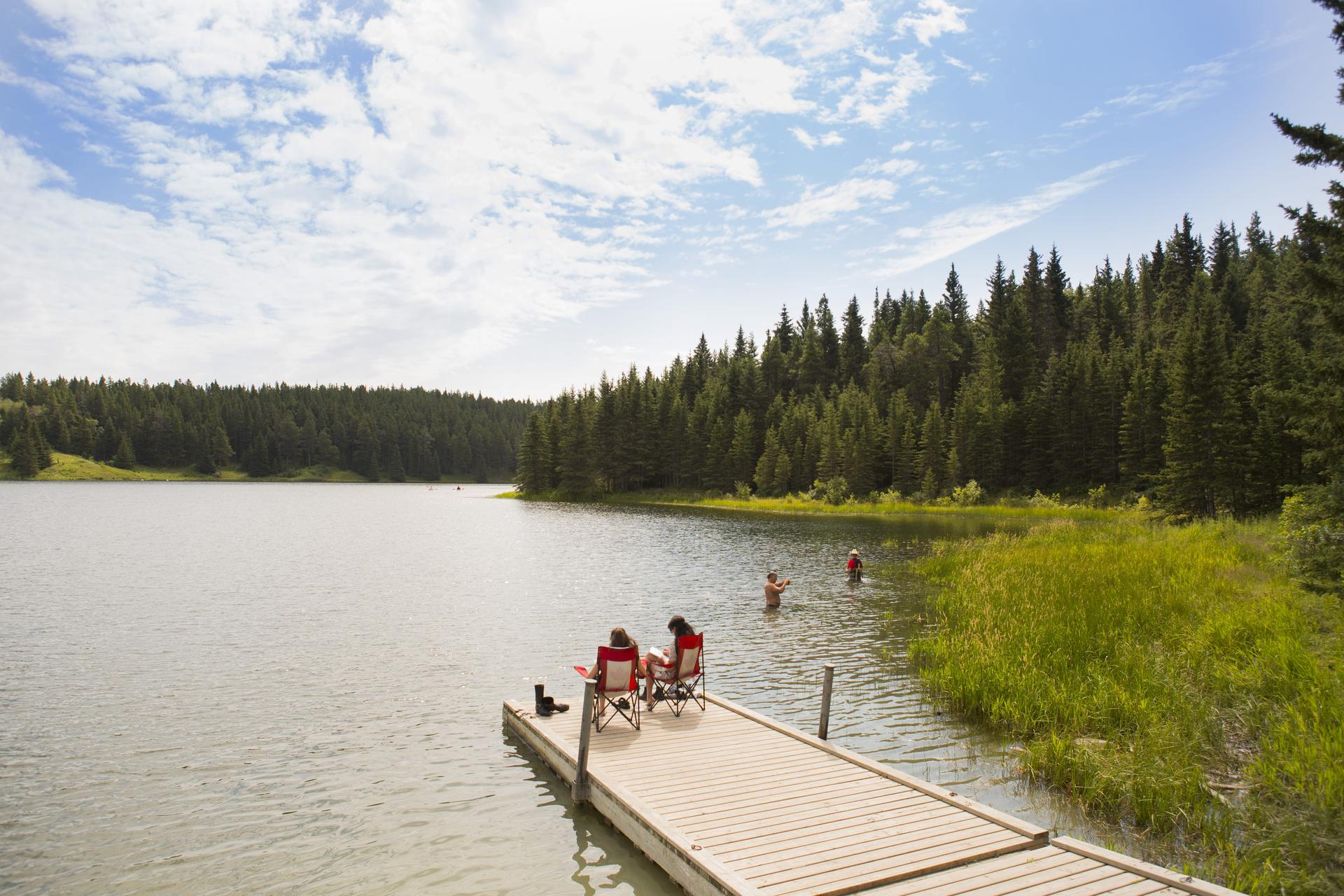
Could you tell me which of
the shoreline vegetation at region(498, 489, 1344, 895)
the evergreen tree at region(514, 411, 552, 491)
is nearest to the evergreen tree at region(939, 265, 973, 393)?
the evergreen tree at region(514, 411, 552, 491)

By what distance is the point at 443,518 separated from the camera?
74.9 m

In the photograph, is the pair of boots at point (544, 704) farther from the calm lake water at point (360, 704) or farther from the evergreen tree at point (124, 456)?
the evergreen tree at point (124, 456)

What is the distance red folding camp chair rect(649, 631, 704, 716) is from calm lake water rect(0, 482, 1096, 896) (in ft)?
7.41

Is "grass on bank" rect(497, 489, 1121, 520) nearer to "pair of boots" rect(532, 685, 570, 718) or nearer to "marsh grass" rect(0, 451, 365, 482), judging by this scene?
"pair of boots" rect(532, 685, 570, 718)

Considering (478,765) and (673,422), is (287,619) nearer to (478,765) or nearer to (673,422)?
(478,765)

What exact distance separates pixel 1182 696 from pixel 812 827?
23.5 feet

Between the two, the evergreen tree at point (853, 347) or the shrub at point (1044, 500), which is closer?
the shrub at point (1044, 500)

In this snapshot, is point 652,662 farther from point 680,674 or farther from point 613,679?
point 613,679

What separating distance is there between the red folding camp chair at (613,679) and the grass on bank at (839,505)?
56580mm

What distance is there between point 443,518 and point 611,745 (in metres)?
67.1

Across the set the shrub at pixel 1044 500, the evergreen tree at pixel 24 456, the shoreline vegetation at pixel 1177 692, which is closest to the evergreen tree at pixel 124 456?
the evergreen tree at pixel 24 456

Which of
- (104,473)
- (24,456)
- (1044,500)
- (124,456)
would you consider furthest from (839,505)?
(124,456)

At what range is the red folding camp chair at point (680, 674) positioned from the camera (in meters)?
13.3

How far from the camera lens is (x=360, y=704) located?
15812mm
